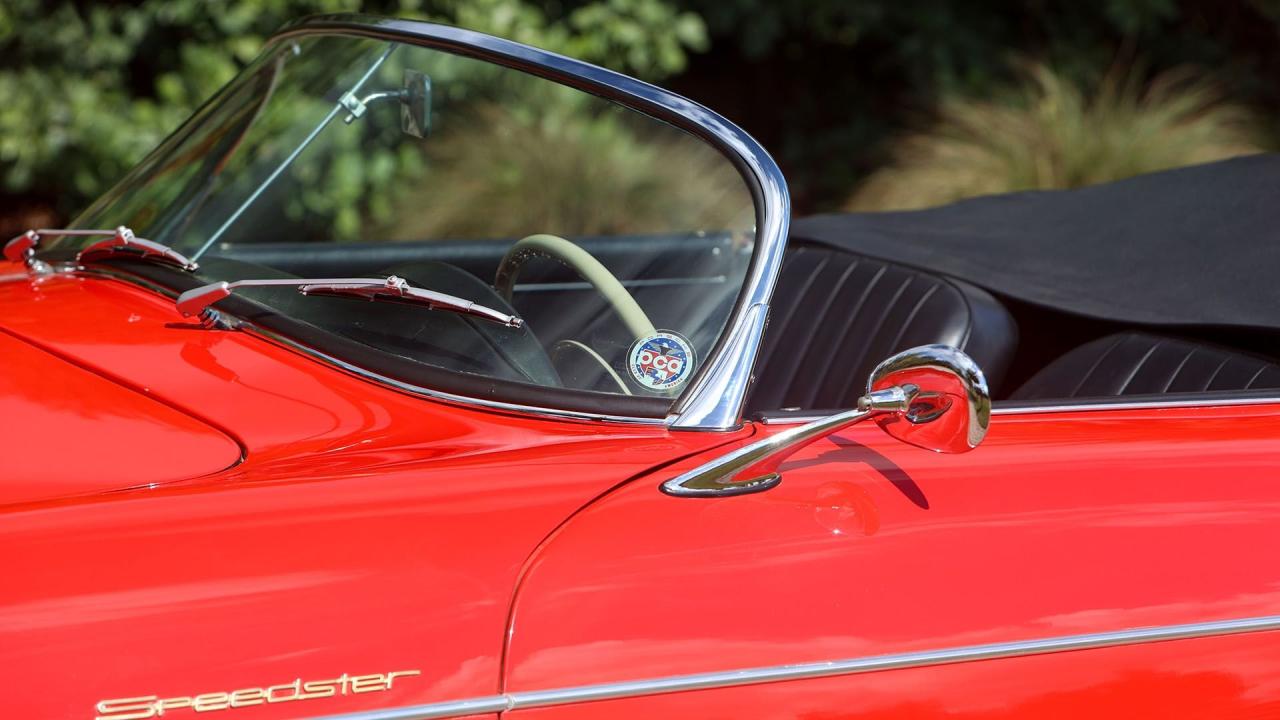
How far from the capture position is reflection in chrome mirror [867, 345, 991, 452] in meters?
1.40

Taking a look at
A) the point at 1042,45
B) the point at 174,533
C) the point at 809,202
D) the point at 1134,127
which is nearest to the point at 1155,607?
the point at 174,533

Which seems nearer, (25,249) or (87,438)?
(87,438)

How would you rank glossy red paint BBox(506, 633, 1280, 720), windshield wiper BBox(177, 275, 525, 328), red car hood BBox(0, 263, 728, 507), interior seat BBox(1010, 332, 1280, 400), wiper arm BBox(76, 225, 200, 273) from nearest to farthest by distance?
glossy red paint BBox(506, 633, 1280, 720) < red car hood BBox(0, 263, 728, 507) < windshield wiper BBox(177, 275, 525, 328) < wiper arm BBox(76, 225, 200, 273) < interior seat BBox(1010, 332, 1280, 400)

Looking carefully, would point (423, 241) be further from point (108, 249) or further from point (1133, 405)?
point (1133, 405)

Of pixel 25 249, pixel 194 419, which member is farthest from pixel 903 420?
pixel 25 249

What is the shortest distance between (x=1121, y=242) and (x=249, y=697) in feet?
6.87

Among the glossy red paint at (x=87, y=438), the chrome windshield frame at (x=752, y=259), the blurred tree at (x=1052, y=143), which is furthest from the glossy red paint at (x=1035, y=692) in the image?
the blurred tree at (x=1052, y=143)

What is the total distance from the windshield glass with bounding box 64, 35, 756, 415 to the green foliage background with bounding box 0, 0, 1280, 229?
355 centimetres

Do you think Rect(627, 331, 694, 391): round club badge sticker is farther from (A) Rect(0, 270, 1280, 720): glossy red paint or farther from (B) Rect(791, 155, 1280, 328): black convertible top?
(B) Rect(791, 155, 1280, 328): black convertible top

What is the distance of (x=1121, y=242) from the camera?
8.75 ft

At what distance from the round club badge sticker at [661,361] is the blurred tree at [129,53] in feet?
16.4

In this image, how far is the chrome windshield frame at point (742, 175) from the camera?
64.4 inches

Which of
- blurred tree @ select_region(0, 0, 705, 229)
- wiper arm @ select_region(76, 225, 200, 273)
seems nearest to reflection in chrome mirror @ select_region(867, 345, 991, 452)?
wiper arm @ select_region(76, 225, 200, 273)

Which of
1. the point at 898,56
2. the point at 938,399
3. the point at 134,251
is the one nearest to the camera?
the point at 938,399
